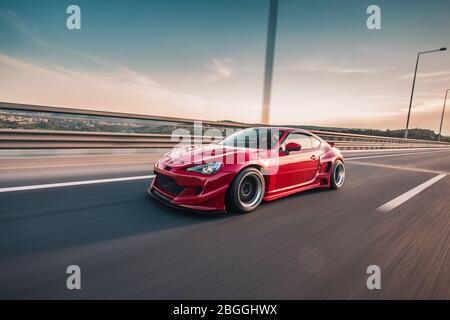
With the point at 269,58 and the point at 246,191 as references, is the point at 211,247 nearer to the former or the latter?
the point at 246,191

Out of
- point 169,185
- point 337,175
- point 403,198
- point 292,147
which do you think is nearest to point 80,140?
point 169,185

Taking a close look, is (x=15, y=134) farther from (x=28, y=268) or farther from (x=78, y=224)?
(x=28, y=268)

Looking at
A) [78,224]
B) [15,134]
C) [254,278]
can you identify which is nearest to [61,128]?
[15,134]

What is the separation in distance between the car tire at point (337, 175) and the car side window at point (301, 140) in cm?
85

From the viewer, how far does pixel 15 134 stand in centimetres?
573

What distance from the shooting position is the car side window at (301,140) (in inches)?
177

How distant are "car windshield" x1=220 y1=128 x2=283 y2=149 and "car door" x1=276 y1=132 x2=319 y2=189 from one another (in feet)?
0.61

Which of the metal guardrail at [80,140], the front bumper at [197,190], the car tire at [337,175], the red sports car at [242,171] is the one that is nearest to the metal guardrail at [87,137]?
the metal guardrail at [80,140]

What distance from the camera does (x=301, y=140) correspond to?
15.6 ft

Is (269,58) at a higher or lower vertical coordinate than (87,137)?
higher

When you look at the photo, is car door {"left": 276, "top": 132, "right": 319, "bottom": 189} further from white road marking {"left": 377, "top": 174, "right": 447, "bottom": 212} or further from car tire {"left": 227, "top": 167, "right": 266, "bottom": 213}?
white road marking {"left": 377, "top": 174, "right": 447, "bottom": 212}

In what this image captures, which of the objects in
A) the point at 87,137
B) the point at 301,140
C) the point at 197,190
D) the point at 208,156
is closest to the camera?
the point at 197,190

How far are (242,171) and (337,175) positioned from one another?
2.89m
